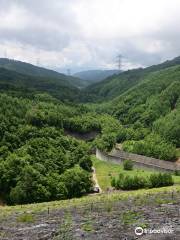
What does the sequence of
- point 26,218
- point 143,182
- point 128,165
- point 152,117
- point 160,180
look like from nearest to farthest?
point 26,218 → point 160,180 → point 143,182 → point 128,165 → point 152,117

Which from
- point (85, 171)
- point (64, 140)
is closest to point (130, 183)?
point (85, 171)

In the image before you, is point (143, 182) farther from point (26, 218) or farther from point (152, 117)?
point (152, 117)

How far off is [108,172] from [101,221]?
58967mm

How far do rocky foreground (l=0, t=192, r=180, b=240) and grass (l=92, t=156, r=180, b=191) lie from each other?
133 ft

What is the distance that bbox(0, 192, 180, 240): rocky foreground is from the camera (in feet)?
93.0

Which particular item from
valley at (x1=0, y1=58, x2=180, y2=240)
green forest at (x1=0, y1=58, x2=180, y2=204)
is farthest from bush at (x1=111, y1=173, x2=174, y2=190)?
green forest at (x1=0, y1=58, x2=180, y2=204)

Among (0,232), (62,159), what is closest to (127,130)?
(62,159)

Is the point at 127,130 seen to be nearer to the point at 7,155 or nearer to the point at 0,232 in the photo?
the point at 7,155

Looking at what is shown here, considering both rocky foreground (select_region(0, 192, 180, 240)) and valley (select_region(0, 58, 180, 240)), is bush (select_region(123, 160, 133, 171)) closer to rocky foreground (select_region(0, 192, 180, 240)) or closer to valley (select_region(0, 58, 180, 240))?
valley (select_region(0, 58, 180, 240))

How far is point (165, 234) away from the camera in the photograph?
90.3 ft

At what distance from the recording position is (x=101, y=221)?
3152cm

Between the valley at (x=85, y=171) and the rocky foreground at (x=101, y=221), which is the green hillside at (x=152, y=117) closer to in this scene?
the valley at (x=85, y=171)

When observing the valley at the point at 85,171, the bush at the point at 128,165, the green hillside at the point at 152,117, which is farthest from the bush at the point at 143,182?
the green hillside at the point at 152,117

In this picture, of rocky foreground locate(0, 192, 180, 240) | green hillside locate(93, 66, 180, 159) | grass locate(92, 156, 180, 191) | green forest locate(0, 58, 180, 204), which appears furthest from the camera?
green hillside locate(93, 66, 180, 159)
